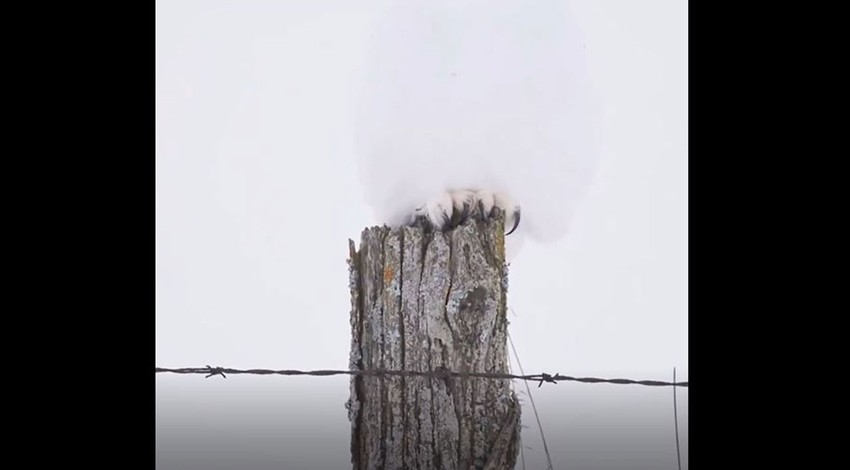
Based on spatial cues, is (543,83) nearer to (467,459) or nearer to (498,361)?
(498,361)

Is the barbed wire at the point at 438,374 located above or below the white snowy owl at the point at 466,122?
below

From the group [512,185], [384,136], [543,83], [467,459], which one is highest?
[543,83]

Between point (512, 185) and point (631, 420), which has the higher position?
point (512, 185)

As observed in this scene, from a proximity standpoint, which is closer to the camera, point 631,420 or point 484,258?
point 484,258

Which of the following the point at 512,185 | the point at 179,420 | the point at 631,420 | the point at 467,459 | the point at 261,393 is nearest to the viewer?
the point at 467,459

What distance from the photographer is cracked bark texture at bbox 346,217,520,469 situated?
247 cm

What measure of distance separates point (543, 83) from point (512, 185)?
0.42 meters

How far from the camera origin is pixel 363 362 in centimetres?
259

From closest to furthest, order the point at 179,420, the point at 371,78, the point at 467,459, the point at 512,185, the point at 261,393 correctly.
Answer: the point at 467,459
the point at 512,185
the point at 371,78
the point at 179,420
the point at 261,393

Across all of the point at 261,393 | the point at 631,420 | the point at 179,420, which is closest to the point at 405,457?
the point at 631,420

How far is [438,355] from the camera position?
2492 mm

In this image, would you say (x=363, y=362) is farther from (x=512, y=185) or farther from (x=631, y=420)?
(x=631, y=420)

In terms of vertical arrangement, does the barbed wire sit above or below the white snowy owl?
below

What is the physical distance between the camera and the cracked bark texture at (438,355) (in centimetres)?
247
